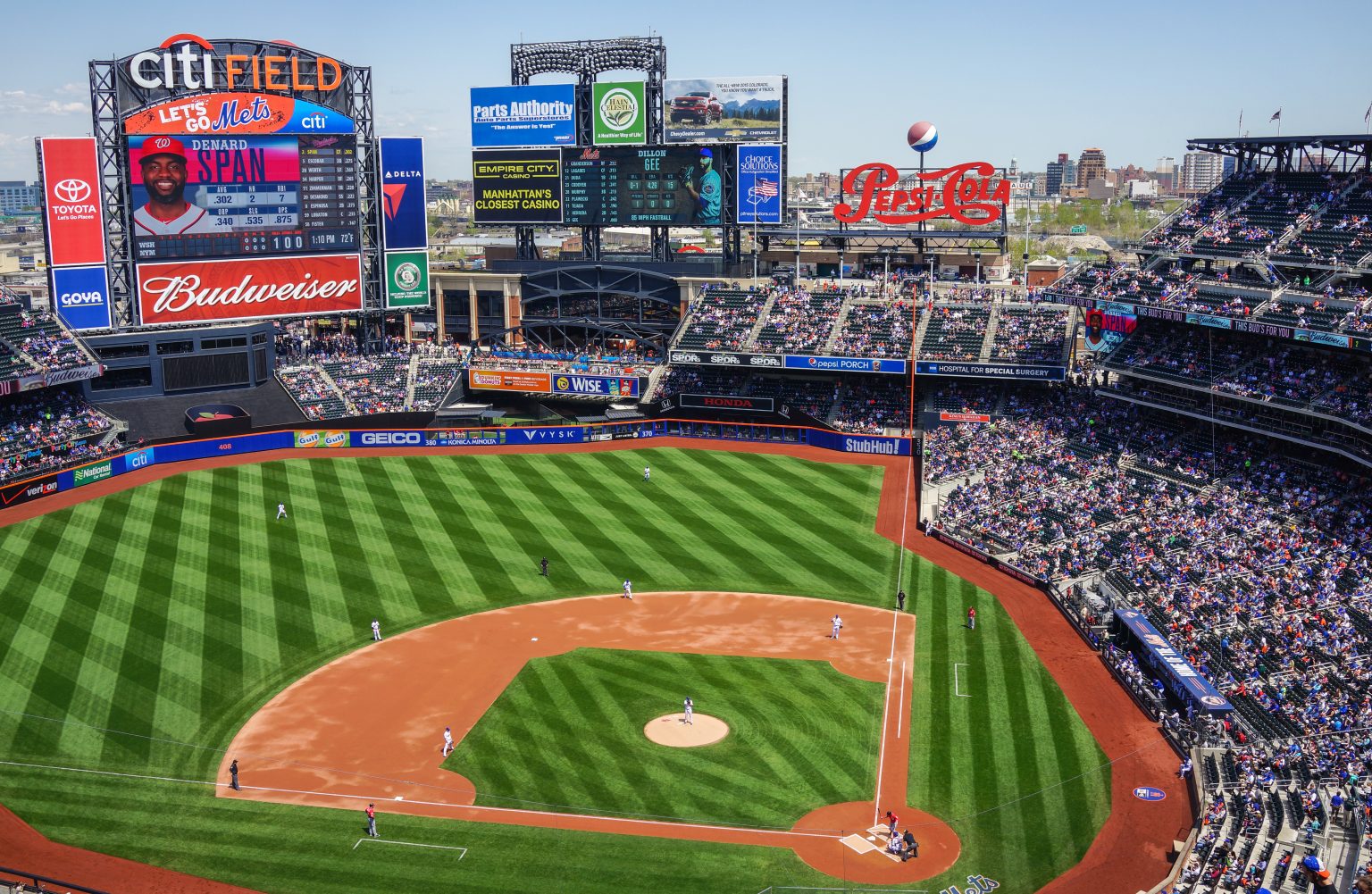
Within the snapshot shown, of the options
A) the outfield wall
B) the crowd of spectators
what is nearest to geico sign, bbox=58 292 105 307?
the crowd of spectators

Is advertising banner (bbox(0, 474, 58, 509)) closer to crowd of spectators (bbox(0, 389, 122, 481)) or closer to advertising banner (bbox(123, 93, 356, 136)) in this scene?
crowd of spectators (bbox(0, 389, 122, 481))

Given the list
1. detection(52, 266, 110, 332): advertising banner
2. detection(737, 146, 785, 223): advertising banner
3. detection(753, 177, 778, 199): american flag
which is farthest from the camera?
detection(753, 177, 778, 199): american flag

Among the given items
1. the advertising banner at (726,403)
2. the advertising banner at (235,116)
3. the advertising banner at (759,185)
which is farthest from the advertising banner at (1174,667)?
the advertising banner at (235,116)

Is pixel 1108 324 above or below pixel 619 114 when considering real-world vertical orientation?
below

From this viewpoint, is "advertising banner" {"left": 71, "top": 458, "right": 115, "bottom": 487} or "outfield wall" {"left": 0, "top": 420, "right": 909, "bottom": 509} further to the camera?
"outfield wall" {"left": 0, "top": 420, "right": 909, "bottom": 509}

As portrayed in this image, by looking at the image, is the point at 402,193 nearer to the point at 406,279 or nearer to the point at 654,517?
the point at 406,279

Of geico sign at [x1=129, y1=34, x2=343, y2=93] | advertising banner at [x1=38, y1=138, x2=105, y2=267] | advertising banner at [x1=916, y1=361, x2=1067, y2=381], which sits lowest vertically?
advertising banner at [x1=916, y1=361, x2=1067, y2=381]

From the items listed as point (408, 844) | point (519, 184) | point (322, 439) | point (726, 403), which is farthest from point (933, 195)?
point (408, 844)

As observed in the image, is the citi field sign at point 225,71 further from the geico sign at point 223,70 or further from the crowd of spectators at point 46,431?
the crowd of spectators at point 46,431
